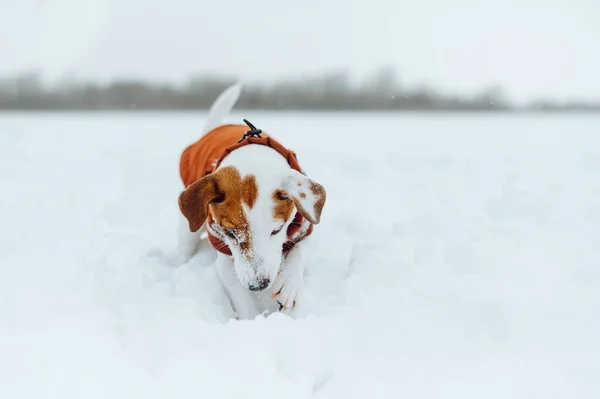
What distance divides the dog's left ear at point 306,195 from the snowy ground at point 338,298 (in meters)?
0.52

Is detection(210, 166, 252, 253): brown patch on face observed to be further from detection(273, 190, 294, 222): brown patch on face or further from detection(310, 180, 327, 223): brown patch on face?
detection(310, 180, 327, 223): brown patch on face

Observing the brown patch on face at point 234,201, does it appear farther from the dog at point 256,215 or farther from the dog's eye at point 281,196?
the dog's eye at point 281,196

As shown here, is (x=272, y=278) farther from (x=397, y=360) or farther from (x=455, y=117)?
(x=455, y=117)

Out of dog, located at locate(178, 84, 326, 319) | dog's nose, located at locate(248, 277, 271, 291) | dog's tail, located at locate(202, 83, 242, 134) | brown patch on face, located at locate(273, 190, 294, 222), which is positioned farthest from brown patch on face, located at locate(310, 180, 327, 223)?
dog's tail, located at locate(202, 83, 242, 134)

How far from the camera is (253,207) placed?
2.79 meters

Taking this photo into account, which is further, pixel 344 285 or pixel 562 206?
pixel 562 206

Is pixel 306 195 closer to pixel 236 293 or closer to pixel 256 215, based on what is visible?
pixel 256 215

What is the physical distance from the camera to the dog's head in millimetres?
2777

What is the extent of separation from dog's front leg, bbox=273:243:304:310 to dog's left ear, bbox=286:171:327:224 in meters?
0.42

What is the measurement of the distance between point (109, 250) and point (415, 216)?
2.35 m

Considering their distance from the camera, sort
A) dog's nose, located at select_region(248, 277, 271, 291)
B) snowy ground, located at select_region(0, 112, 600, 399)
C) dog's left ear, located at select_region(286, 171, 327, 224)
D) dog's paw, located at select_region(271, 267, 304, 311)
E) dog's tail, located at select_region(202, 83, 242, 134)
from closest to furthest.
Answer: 1. snowy ground, located at select_region(0, 112, 600, 399)
2. dog's nose, located at select_region(248, 277, 271, 291)
3. dog's left ear, located at select_region(286, 171, 327, 224)
4. dog's paw, located at select_region(271, 267, 304, 311)
5. dog's tail, located at select_region(202, 83, 242, 134)

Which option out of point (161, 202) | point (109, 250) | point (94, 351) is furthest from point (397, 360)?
point (161, 202)

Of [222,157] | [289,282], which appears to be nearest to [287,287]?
[289,282]

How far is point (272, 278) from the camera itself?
2789 millimetres
